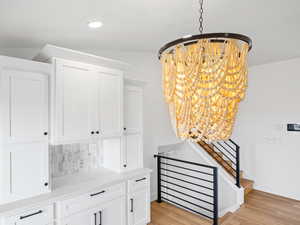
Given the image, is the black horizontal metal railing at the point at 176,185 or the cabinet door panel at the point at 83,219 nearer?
the cabinet door panel at the point at 83,219

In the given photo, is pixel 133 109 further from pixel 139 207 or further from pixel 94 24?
pixel 139 207

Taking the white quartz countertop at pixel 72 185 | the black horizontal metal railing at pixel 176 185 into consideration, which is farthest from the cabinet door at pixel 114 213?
the black horizontal metal railing at pixel 176 185

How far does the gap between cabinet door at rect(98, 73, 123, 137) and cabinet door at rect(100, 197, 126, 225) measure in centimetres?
84

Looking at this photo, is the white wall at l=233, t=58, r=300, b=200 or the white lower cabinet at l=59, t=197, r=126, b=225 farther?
the white wall at l=233, t=58, r=300, b=200

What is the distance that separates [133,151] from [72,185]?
0.90 m

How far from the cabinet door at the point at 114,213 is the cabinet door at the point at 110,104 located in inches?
32.9

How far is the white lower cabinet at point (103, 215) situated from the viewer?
2007 mm

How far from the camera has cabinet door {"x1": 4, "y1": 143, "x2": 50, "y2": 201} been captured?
1733 mm

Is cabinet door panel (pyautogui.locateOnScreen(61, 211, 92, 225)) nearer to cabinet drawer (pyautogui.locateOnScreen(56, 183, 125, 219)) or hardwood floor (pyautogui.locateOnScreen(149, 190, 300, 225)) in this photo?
cabinet drawer (pyautogui.locateOnScreen(56, 183, 125, 219))

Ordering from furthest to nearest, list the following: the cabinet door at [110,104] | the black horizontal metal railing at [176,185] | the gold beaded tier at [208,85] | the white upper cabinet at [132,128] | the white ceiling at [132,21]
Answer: the black horizontal metal railing at [176,185] < the white upper cabinet at [132,128] < the cabinet door at [110,104] < the white ceiling at [132,21] < the gold beaded tier at [208,85]

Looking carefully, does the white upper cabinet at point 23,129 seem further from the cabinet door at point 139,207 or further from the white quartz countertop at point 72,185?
the cabinet door at point 139,207

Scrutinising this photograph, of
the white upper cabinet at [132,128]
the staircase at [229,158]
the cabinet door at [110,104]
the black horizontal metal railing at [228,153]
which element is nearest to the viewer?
the cabinet door at [110,104]

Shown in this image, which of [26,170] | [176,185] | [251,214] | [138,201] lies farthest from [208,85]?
[251,214]

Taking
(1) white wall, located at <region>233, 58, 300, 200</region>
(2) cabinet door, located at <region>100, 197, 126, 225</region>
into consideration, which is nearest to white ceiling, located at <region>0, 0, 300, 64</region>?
(1) white wall, located at <region>233, 58, 300, 200</region>
